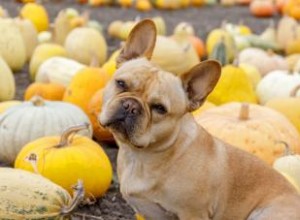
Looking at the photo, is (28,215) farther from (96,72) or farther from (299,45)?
(299,45)

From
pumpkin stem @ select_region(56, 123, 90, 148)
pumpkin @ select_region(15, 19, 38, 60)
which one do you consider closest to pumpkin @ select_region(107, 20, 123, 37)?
pumpkin @ select_region(15, 19, 38, 60)

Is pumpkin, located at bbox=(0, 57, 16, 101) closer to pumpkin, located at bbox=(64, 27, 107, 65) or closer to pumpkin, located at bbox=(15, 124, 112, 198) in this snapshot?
pumpkin, located at bbox=(64, 27, 107, 65)

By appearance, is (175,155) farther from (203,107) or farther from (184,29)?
(184,29)

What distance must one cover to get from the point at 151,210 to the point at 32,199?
53 cm

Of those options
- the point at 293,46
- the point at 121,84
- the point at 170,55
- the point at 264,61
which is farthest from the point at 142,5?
the point at 121,84

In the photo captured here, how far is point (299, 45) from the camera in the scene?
346 inches

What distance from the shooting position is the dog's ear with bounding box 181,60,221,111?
3252mm

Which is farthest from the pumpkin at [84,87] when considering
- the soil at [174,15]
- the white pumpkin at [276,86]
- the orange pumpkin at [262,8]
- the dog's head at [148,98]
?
the orange pumpkin at [262,8]

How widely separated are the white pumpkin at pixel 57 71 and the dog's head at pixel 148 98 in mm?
3003

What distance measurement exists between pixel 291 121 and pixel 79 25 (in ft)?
12.3

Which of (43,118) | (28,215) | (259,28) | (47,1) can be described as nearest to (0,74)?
(43,118)

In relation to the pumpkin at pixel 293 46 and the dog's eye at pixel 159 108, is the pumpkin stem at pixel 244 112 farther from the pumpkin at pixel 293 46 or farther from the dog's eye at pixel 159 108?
the pumpkin at pixel 293 46

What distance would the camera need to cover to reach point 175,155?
10.8 ft

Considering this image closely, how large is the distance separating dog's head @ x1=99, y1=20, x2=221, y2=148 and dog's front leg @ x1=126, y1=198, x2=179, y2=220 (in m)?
0.30
